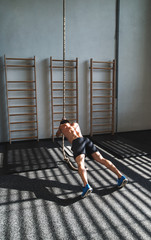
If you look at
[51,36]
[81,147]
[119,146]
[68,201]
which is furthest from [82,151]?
[51,36]

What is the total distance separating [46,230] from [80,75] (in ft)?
13.6

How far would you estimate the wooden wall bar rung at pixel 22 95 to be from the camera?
4879mm

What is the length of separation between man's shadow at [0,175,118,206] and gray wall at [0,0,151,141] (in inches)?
86.6

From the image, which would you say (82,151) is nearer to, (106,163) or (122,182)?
(106,163)

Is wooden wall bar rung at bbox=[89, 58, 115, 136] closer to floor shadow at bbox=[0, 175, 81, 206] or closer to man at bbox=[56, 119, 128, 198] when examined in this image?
man at bbox=[56, 119, 128, 198]

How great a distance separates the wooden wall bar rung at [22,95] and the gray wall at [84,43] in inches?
5.3

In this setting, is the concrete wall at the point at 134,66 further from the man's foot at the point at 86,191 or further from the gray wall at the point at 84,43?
the man's foot at the point at 86,191

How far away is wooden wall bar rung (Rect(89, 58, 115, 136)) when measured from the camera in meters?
5.52

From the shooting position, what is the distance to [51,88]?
5.10 meters

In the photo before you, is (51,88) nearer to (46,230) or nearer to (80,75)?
(80,75)

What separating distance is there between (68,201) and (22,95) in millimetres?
3227

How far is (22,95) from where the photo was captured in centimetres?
505

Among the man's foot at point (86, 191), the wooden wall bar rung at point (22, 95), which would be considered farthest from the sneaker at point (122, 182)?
the wooden wall bar rung at point (22, 95)

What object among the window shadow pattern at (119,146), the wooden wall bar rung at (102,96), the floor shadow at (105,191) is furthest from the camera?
the wooden wall bar rung at (102,96)
